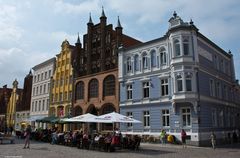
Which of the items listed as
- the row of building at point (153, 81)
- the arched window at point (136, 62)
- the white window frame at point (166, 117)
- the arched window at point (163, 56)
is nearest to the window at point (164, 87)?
the row of building at point (153, 81)

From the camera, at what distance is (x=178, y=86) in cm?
2895

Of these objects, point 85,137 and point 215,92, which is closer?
point 85,137

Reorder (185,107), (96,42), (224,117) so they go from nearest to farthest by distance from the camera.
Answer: (185,107)
(224,117)
(96,42)

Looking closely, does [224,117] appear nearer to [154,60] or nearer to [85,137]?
[154,60]

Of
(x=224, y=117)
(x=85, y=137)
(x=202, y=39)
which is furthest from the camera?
(x=224, y=117)

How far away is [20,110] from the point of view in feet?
220

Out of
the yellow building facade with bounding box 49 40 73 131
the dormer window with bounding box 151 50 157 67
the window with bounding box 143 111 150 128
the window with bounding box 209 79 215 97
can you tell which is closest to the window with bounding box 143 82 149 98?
the window with bounding box 143 111 150 128

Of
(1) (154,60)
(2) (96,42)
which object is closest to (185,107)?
(1) (154,60)

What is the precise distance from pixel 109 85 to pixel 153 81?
875cm

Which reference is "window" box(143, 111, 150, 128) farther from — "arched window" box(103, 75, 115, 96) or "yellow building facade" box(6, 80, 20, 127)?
"yellow building facade" box(6, 80, 20, 127)

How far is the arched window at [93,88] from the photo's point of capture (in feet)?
136

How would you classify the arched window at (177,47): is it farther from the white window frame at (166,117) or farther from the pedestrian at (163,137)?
the pedestrian at (163,137)

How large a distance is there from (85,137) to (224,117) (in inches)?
825

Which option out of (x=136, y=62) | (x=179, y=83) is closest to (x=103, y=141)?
(x=179, y=83)
